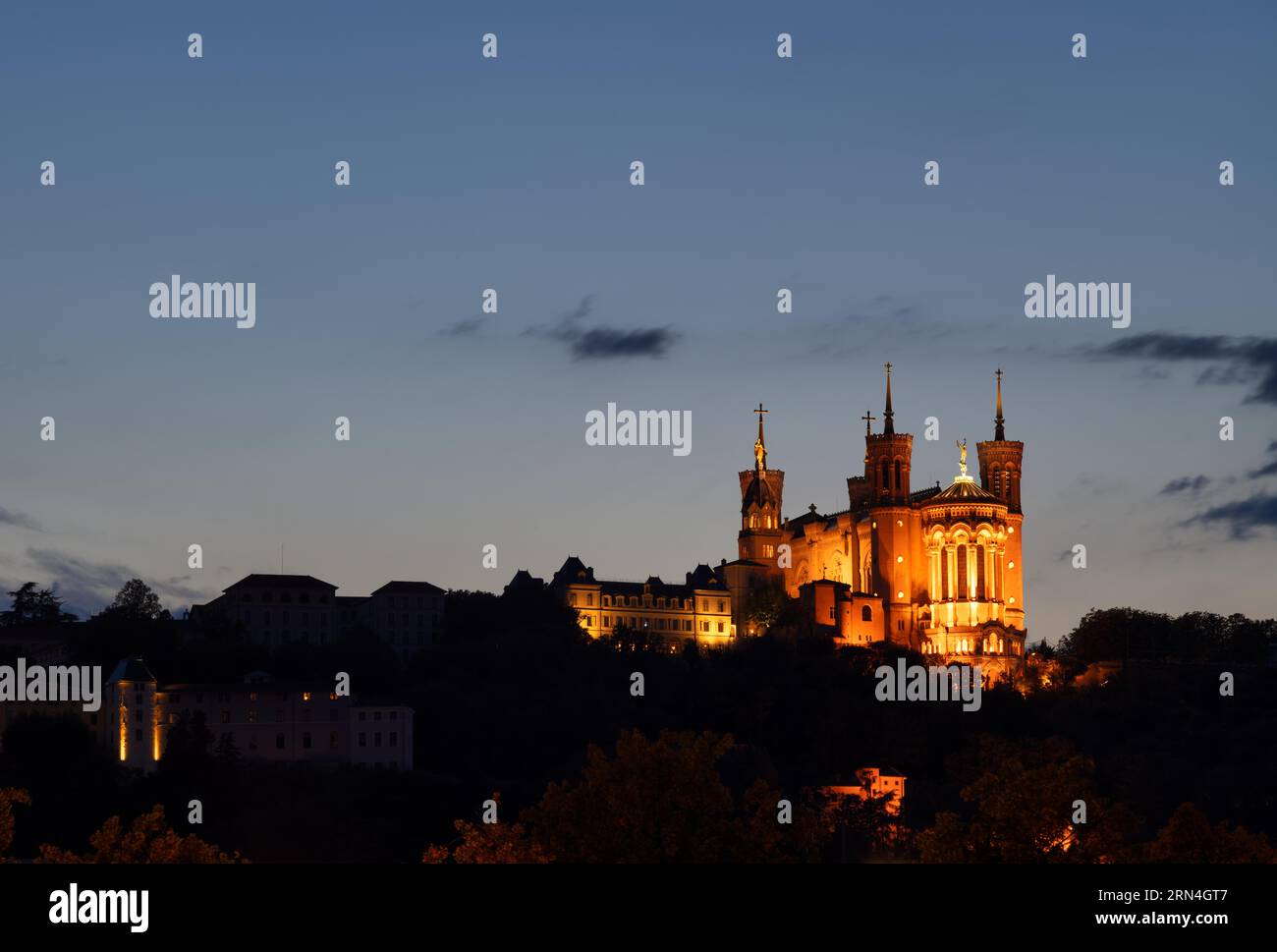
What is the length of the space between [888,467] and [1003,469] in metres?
9.02

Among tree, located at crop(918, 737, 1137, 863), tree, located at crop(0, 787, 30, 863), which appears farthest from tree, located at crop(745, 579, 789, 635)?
tree, located at crop(0, 787, 30, 863)

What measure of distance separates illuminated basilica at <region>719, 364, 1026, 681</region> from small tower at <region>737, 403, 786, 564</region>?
1.85 metres

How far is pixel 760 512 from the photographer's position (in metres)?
179

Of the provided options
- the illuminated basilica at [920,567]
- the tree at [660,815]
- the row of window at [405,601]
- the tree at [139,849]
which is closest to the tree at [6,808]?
the tree at [139,849]

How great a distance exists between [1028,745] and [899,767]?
8286 mm

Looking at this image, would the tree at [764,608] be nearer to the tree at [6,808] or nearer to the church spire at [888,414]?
the church spire at [888,414]

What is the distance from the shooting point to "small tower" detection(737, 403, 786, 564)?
177125 mm

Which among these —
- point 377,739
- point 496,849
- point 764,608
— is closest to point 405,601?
point 377,739

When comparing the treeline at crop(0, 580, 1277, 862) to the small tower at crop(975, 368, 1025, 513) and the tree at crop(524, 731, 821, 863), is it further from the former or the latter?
the tree at crop(524, 731, 821, 863)

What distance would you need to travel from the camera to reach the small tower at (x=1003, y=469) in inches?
6663

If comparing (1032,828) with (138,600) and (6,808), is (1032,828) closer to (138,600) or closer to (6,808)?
(6,808)
